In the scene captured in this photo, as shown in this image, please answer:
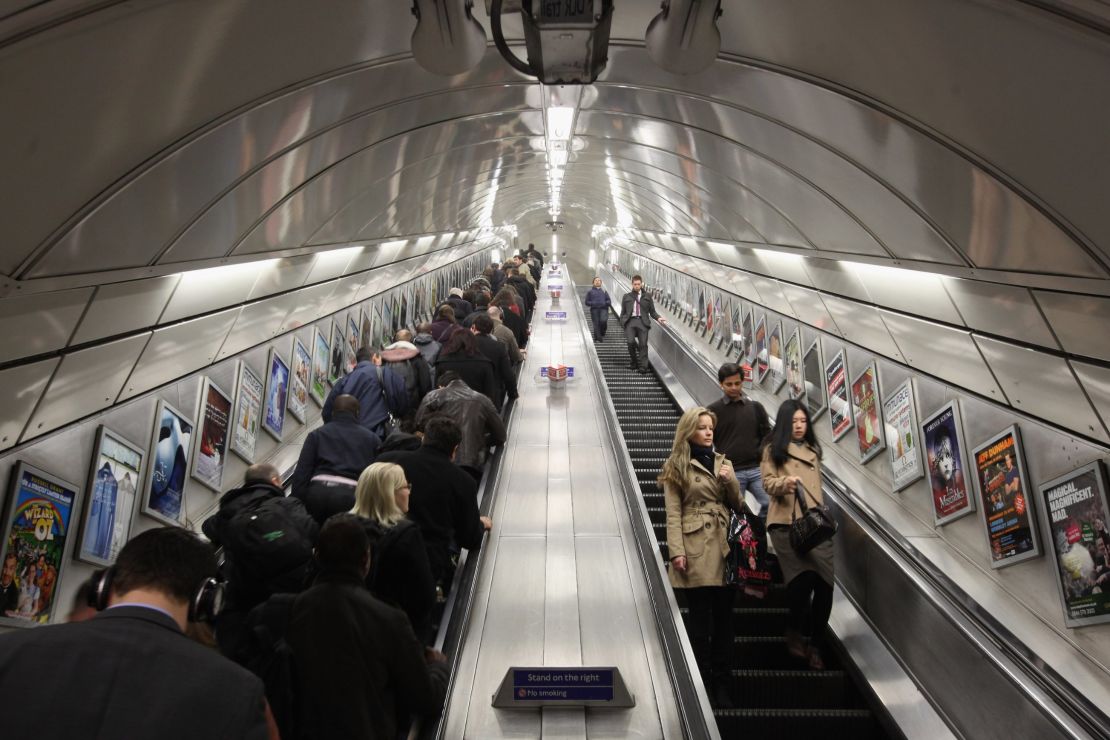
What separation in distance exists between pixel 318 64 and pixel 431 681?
109 inches

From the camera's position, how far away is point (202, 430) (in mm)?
6234

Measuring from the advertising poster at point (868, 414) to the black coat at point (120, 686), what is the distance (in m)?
6.39

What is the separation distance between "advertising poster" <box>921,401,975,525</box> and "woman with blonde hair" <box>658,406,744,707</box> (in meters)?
1.98

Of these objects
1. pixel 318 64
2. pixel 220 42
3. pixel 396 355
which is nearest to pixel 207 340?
pixel 396 355

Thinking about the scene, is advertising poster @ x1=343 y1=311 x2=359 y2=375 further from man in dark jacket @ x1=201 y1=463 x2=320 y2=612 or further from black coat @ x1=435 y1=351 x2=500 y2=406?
man in dark jacket @ x1=201 y1=463 x2=320 y2=612

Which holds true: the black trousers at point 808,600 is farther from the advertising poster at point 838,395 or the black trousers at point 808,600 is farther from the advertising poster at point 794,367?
the advertising poster at point 794,367

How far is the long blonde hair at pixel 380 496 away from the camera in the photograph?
3852 millimetres

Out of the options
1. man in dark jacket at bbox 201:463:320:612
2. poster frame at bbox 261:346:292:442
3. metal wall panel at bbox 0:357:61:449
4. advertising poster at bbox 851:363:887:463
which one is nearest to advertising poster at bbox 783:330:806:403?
advertising poster at bbox 851:363:887:463

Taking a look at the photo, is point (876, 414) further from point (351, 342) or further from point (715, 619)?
point (351, 342)

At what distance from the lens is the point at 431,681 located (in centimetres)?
303

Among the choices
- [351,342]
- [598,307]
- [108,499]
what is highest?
[598,307]

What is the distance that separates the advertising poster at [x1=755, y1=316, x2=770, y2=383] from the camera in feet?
36.8

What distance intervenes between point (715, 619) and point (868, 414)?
3.51m

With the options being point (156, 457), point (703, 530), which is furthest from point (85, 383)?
point (703, 530)
